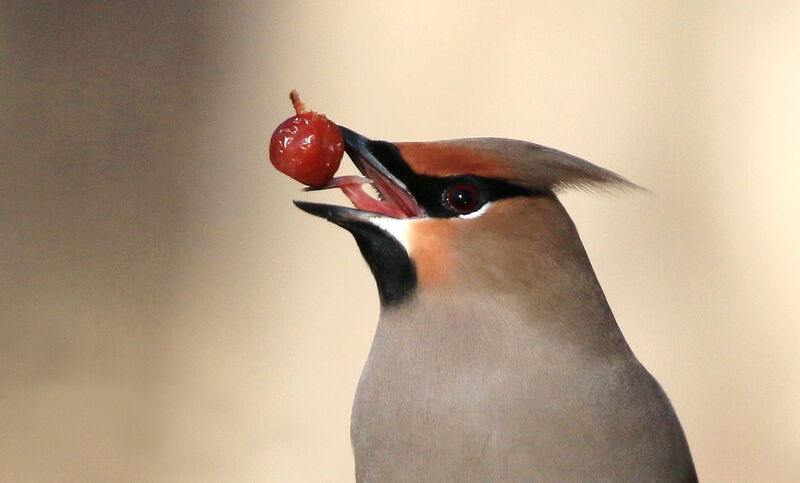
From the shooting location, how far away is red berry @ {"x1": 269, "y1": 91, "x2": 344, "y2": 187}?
3.74 ft

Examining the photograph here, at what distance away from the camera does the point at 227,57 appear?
2668 millimetres

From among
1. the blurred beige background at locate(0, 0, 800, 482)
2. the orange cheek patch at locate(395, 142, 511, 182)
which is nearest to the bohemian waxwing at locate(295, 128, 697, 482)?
the orange cheek patch at locate(395, 142, 511, 182)

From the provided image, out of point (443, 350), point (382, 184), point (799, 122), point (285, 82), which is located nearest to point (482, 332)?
point (443, 350)

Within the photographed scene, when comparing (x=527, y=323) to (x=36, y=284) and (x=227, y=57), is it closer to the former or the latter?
(x=227, y=57)

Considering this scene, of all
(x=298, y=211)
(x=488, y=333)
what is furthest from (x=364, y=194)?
(x=298, y=211)

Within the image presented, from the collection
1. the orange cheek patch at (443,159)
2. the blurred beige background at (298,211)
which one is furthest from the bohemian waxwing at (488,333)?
the blurred beige background at (298,211)

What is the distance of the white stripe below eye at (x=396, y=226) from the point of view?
1171 millimetres

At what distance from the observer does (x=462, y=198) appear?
1172 millimetres

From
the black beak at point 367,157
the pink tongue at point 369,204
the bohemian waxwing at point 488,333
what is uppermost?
the black beak at point 367,157

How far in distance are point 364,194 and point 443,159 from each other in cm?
11

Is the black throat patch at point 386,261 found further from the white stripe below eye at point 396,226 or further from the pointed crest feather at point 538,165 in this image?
the pointed crest feather at point 538,165

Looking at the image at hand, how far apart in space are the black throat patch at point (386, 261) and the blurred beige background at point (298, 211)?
1346 millimetres

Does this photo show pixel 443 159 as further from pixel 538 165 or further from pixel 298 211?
pixel 298 211

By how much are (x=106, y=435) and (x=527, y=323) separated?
191cm
